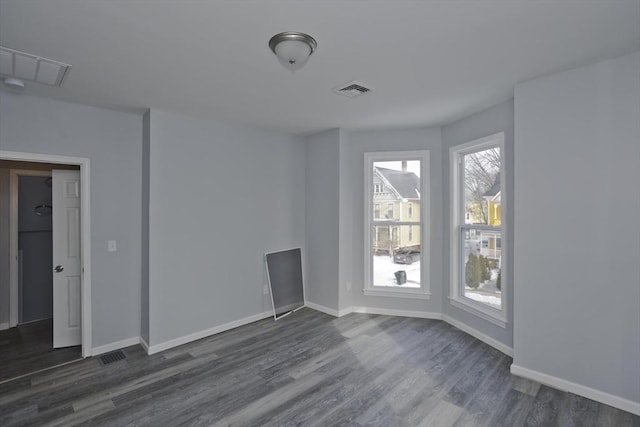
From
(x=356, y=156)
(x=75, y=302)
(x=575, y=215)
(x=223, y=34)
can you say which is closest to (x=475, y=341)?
(x=575, y=215)

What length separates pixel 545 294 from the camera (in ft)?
8.73

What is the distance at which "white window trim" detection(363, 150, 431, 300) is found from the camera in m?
4.20

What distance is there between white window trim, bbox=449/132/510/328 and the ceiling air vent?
1518mm

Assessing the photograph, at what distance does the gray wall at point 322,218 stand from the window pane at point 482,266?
1.62 meters

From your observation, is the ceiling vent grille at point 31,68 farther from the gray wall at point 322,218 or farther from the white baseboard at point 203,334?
the gray wall at point 322,218

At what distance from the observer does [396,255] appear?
4402mm

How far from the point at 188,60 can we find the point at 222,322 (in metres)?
2.95

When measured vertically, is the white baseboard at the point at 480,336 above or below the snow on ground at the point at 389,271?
below

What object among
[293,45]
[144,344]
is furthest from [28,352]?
[293,45]

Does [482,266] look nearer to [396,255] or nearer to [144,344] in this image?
[396,255]

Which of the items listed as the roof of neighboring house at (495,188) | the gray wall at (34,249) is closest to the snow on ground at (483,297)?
the roof of neighboring house at (495,188)

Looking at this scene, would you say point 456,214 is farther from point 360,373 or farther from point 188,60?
point 188,60

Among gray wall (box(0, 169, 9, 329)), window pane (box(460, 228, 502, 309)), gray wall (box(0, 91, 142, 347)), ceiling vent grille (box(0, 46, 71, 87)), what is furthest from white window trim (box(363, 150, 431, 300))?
gray wall (box(0, 169, 9, 329))

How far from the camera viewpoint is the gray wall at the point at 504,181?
317 centimetres
